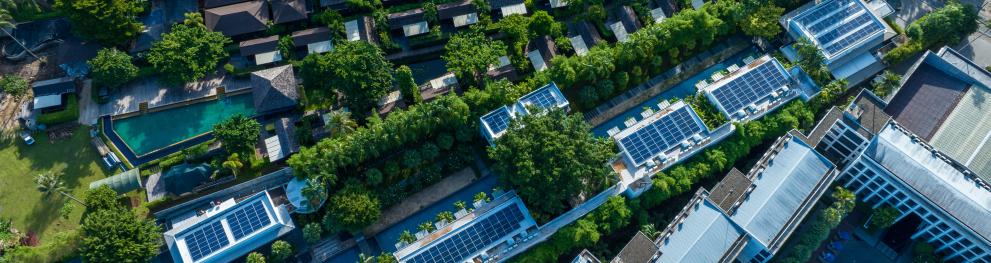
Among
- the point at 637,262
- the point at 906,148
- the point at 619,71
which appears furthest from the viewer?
the point at 619,71

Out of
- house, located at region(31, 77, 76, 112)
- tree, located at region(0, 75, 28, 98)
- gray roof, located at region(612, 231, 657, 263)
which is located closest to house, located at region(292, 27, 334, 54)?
house, located at region(31, 77, 76, 112)

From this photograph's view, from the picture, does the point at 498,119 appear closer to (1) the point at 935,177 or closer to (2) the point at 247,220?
(2) the point at 247,220

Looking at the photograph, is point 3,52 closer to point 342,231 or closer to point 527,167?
point 342,231

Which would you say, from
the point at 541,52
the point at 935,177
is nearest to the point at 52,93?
the point at 541,52

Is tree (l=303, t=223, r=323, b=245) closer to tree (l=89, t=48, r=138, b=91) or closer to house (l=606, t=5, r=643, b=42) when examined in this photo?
tree (l=89, t=48, r=138, b=91)

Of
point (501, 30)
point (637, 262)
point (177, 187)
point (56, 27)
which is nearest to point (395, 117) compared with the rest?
point (501, 30)

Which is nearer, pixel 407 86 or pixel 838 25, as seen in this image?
pixel 407 86

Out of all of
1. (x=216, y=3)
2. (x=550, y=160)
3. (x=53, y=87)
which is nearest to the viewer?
(x=550, y=160)
